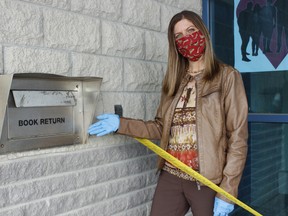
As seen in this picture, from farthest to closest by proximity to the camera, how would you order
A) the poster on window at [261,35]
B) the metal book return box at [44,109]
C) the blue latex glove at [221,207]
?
the poster on window at [261,35]
the blue latex glove at [221,207]
the metal book return box at [44,109]

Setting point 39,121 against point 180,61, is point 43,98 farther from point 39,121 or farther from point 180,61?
point 180,61

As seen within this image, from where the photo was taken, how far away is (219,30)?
11.8 ft

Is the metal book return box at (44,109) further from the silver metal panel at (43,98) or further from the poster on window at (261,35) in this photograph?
the poster on window at (261,35)

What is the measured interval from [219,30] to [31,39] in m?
2.04

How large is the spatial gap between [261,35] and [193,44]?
122 centimetres

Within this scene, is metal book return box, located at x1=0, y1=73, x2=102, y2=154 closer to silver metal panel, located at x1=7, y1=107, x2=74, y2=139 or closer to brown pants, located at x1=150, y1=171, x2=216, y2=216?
silver metal panel, located at x1=7, y1=107, x2=74, y2=139

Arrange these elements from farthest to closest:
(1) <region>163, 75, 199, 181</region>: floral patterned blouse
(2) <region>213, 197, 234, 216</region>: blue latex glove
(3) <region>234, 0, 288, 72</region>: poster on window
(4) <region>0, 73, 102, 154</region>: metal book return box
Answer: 1. (3) <region>234, 0, 288, 72</region>: poster on window
2. (1) <region>163, 75, 199, 181</region>: floral patterned blouse
3. (2) <region>213, 197, 234, 216</region>: blue latex glove
4. (4) <region>0, 73, 102, 154</region>: metal book return box

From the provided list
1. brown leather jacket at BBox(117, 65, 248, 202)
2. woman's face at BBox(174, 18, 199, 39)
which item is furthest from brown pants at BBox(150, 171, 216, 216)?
woman's face at BBox(174, 18, 199, 39)

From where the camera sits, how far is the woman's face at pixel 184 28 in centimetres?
237

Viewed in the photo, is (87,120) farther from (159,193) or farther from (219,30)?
(219,30)

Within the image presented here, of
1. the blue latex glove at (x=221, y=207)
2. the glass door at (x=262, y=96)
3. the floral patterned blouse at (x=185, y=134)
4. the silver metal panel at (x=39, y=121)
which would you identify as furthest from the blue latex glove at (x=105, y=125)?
the glass door at (x=262, y=96)

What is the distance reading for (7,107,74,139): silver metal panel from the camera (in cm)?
190

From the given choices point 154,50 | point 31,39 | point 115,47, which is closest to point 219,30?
point 154,50

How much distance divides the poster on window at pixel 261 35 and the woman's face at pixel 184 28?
3.86ft
